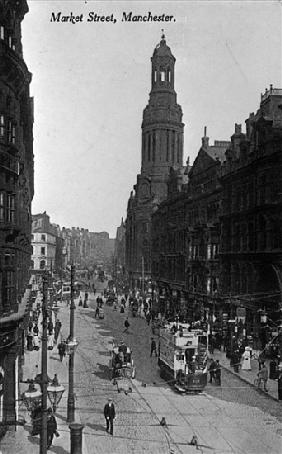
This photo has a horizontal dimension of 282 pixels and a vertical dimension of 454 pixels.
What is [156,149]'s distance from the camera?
9850 cm

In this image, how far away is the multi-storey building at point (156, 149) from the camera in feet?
318

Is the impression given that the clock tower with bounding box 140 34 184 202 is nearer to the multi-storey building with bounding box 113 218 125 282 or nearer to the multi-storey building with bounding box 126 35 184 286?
the multi-storey building with bounding box 126 35 184 286

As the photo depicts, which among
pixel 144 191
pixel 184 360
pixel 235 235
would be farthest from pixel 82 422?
pixel 144 191

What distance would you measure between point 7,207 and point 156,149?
79584 millimetres

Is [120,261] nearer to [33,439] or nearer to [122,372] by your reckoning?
[122,372]

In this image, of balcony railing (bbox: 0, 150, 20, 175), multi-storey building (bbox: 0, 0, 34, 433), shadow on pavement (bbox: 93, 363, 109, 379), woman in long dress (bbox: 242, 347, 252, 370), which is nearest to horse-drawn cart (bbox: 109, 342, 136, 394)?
shadow on pavement (bbox: 93, 363, 109, 379)

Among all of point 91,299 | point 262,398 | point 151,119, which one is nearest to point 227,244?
point 262,398

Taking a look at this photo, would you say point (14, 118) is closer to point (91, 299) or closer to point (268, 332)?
point (268, 332)

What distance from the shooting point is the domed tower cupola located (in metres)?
92.4

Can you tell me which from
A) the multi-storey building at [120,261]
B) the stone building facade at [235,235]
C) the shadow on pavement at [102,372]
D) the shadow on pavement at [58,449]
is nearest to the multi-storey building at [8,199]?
the shadow on pavement at [58,449]

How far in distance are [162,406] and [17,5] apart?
56.9ft

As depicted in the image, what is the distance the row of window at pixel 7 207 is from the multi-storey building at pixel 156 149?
244 ft

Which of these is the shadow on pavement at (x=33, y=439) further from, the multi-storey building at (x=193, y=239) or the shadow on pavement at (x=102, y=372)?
the multi-storey building at (x=193, y=239)

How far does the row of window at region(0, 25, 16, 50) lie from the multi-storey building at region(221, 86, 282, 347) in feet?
68.4
